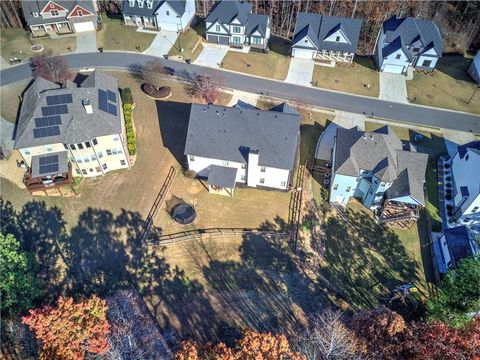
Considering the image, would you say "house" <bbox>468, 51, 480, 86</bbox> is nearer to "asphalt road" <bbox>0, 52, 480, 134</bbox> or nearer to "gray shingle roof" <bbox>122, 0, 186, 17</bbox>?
"asphalt road" <bbox>0, 52, 480, 134</bbox>

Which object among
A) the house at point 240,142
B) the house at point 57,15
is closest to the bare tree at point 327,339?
the house at point 240,142

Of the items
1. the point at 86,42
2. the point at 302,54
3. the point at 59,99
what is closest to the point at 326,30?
the point at 302,54

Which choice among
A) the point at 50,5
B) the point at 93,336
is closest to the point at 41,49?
the point at 50,5

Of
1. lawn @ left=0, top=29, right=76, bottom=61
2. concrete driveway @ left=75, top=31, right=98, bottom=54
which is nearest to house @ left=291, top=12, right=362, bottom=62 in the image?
concrete driveway @ left=75, top=31, right=98, bottom=54

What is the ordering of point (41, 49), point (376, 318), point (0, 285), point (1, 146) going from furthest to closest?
point (41, 49) < point (1, 146) < point (0, 285) < point (376, 318)

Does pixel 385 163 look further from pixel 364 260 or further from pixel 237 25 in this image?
pixel 237 25

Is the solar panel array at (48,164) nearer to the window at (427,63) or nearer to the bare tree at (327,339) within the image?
the bare tree at (327,339)

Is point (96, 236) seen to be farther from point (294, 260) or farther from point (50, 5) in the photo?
point (50, 5)
